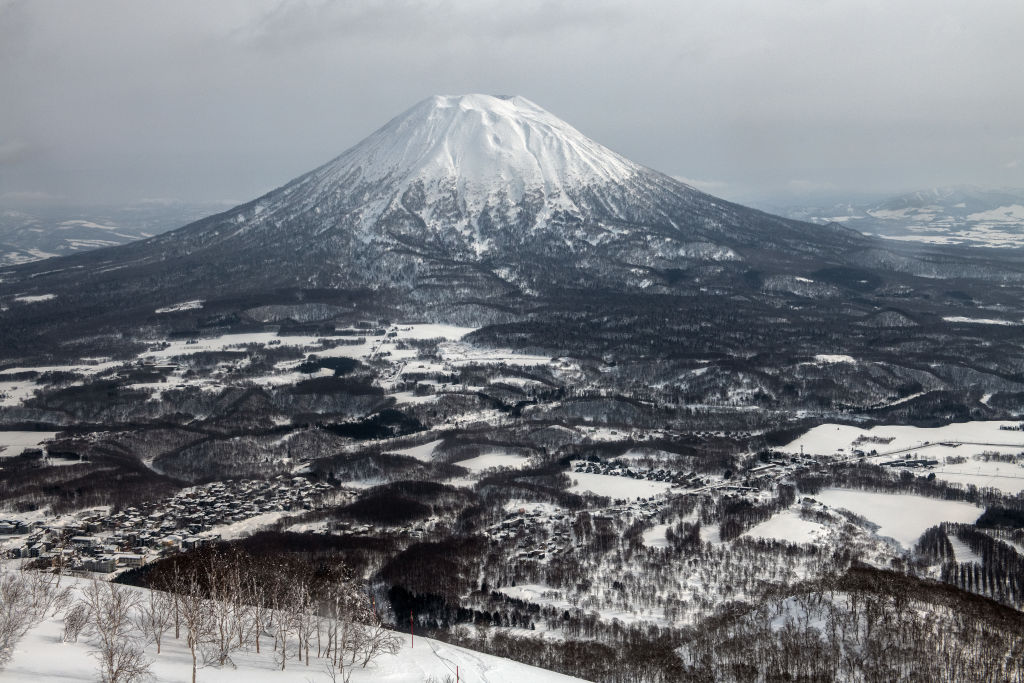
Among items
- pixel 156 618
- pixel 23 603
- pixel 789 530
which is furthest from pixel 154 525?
pixel 789 530

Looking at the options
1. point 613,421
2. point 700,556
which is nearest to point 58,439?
point 613,421

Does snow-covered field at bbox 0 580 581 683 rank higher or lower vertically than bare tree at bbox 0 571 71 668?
lower

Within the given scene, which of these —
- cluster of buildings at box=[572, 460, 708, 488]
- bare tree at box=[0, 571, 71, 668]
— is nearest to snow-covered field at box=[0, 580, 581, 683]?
bare tree at box=[0, 571, 71, 668]

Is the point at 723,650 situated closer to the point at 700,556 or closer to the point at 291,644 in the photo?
the point at 700,556

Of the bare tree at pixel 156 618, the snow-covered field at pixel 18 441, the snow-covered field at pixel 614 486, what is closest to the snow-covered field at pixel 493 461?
the snow-covered field at pixel 614 486

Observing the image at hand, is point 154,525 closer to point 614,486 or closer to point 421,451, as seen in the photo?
point 421,451

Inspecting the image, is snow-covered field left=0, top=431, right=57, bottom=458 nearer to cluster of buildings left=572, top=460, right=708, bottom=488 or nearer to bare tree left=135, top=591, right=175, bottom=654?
cluster of buildings left=572, top=460, right=708, bottom=488

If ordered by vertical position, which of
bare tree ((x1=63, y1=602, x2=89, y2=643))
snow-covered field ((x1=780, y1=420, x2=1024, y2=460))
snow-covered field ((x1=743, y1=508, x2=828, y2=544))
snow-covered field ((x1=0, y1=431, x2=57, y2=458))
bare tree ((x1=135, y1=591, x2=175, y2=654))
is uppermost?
bare tree ((x1=63, y1=602, x2=89, y2=643))
